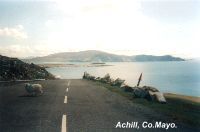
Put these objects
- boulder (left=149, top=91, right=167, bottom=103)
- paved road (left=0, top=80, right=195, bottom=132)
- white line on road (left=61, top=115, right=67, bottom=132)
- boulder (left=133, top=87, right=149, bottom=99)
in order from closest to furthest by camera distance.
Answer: white line on road (left=61, top=115, right=67, bottom=132) < paved road (left=0, top=80, right=195, bottom=132) < boulder (left=149, top=91, right=167, bottom=103) < boulder (left=133, top=87, right=149, bottom=99)

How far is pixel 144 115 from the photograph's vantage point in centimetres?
1161

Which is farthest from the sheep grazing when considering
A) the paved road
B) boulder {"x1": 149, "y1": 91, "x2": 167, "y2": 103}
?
boulder {"x1": 149, "y1": 91, "x2": 167, "y2": 103}

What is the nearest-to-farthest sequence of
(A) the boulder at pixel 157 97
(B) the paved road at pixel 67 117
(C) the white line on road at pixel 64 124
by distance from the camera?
(C) the white line on road at pixel 64 124 < (B) the paved road at pixel 67 117 < (A) the boulder at pixel 157 97

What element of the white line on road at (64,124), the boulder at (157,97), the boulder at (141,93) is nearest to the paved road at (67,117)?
the white line on road at (64,124)

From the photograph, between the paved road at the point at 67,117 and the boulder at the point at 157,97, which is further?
the boulder at the point at 157,97

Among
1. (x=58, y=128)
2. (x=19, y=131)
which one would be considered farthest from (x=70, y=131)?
(x=19, y=131)

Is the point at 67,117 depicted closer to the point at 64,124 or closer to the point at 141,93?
the point at 64,124

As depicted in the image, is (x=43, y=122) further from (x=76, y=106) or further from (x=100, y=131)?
(x=76, y=106)

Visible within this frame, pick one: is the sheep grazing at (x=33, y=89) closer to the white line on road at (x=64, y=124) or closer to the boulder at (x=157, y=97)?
the boulder at (x=157, y=97)

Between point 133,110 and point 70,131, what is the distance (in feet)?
15.8

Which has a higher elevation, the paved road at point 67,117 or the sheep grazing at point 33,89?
the sheep grazing at point 33,89

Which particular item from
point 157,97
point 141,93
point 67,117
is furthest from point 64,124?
point 141,93

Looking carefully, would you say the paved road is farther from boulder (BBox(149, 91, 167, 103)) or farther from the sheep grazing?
the sheep grazing

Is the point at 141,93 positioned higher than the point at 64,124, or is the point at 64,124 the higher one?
the point at 141,93
